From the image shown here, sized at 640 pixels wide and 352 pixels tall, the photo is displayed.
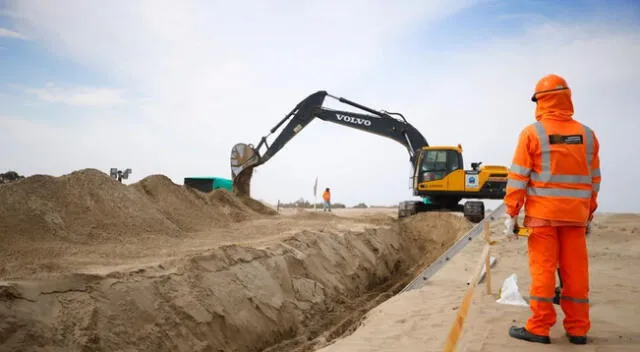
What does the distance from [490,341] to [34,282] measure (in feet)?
13.7

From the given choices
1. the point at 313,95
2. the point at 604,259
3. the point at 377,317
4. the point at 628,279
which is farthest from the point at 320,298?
the point at 313,95

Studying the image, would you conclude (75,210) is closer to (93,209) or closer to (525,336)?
(93,209)

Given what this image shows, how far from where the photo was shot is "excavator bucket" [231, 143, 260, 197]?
16.4 m

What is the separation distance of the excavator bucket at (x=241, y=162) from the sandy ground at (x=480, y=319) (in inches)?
366

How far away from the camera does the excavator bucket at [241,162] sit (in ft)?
53.7

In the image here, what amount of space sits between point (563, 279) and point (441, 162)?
11.4 meters

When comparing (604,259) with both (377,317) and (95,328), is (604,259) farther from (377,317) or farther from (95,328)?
(95,328)

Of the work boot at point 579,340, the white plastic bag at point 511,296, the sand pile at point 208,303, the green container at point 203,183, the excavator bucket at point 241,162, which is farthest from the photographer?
the green container at point 203,183

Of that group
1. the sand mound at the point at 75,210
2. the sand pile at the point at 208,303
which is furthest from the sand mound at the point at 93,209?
the sand pile at the point at 208,303

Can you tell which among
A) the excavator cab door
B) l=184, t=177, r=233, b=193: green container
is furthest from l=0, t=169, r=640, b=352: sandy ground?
l=184, t=177, r=233, b=193: green container

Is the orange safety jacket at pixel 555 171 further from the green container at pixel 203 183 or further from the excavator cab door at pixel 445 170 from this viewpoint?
the green container at pixel 203 183

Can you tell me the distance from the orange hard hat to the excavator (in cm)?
1094

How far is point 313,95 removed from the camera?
682 inches

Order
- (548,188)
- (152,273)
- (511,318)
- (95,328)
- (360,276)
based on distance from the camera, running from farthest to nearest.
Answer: (360,276) < (152,273) < (511,318) < (95,328) < (548,188)
